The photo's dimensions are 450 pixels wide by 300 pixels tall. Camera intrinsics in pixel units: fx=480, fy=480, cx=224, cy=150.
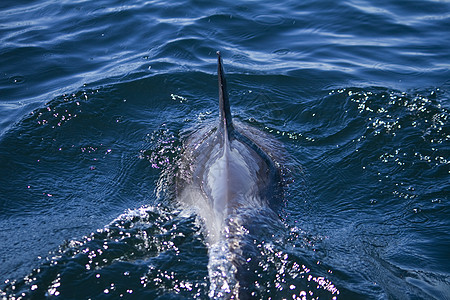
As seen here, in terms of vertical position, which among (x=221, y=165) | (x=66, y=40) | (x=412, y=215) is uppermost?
(x=66, y=40)

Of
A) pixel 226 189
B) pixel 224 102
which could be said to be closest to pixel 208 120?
pixel 224 102

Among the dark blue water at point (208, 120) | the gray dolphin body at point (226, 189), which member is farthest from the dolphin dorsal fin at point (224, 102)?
the dark blue water at point (208, 120)

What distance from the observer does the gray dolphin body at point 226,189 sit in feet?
13.9

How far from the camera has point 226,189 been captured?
4.91 m

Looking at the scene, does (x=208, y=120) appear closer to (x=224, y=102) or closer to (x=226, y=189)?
(x=224, y=102)

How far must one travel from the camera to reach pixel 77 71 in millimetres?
9406

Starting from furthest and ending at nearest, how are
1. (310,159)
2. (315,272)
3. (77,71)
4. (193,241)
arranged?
(77,71) < (310,159) < (193,241) < (315,272)

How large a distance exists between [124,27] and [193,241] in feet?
26.0

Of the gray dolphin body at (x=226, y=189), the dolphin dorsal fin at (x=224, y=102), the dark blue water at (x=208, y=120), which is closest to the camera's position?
the gray dolphin body at (x=226, y=189)

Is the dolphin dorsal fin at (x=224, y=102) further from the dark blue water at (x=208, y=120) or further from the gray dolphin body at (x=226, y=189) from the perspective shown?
the dark blue water at (x=208, y=120)

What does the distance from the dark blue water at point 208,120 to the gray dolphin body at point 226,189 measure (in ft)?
0.54

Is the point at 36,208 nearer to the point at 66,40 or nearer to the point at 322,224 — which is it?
the point at 322,224

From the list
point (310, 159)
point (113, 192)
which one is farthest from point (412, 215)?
point (113, 192)

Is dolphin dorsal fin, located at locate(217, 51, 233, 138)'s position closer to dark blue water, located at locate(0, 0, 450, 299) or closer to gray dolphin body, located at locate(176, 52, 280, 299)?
gray dolphin body, located at locate(176, 52, 280, 299)
